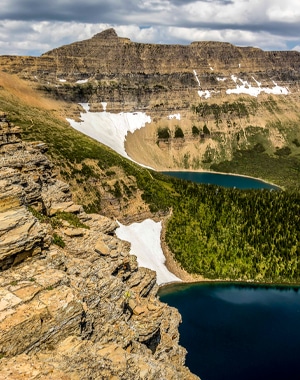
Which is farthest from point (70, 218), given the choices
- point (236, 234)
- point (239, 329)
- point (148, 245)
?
point (236, 234)

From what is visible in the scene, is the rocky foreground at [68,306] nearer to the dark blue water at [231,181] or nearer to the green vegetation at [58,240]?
the green vegetation at [58,240]

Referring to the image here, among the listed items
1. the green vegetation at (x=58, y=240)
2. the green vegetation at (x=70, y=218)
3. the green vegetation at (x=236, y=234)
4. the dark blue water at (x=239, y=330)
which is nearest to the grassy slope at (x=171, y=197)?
the green vegetation at (x=236, y=234)

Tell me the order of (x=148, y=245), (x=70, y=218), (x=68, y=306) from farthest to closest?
(x=148, y=245) → (x=70, y=218) → (x=68, y=306)

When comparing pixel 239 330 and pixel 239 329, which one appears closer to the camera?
pixel 239 330

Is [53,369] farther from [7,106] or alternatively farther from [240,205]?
[7,106]

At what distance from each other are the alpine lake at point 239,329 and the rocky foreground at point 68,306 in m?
20.7

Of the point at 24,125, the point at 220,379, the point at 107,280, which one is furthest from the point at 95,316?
the point at 24,125

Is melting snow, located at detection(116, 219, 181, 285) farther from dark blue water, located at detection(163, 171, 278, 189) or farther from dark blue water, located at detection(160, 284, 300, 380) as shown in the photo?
dark blue water, located at detection(163, 171, 278, 189)

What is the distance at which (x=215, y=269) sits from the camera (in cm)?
9388

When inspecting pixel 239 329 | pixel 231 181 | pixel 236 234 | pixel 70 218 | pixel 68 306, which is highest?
pixel 68 306

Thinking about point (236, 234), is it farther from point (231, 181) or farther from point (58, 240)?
point (231, 181)

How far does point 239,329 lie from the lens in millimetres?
68750

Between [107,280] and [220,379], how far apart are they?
3266 cm

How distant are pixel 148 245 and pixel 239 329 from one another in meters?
33.1
